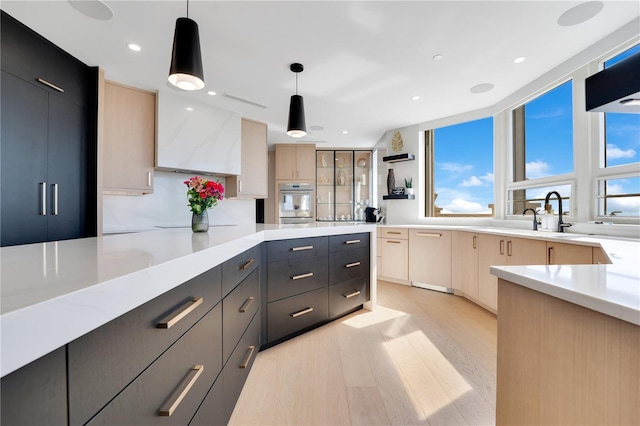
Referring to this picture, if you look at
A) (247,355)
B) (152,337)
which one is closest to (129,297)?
(152,337)

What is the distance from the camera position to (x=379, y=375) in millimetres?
1708

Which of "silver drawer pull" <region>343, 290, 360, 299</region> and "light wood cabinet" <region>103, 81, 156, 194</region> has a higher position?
"light wood cabinet" <region>103, 81, 156, 194</region>

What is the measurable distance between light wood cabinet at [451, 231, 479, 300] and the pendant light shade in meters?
3.09

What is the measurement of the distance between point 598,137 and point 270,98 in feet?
10.7

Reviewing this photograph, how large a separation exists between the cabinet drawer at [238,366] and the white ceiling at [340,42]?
216 centimetres

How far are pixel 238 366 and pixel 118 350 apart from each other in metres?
0.98

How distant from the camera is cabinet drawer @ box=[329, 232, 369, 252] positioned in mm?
2441

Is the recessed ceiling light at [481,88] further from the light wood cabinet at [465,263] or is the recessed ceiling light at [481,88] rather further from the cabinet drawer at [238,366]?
the cabinet drawer at [238,366]

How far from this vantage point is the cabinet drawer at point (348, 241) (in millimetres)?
2441

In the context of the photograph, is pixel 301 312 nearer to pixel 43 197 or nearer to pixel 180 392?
pixel 180 392

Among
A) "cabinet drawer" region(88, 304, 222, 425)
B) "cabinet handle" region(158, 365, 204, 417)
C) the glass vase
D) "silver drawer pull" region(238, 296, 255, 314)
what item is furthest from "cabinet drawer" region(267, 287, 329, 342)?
"cabinet handle" region(158, 365, 204, 417)

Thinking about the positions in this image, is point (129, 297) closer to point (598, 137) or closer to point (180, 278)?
point (180, 278)

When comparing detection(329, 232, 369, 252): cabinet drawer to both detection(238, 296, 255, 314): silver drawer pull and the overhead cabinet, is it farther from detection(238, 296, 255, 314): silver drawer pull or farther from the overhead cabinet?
the overhead cabinet

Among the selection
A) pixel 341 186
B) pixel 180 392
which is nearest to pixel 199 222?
pixel 180 392
